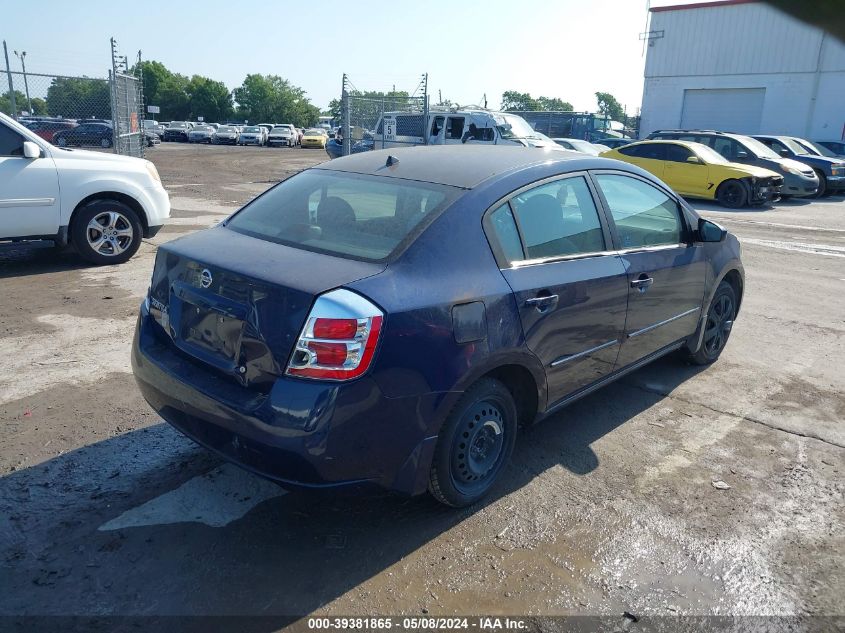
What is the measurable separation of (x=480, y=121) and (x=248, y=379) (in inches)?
638

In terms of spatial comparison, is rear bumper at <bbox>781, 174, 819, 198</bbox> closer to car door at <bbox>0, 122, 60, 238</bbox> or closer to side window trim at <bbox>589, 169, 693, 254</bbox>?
side window trim at <bbox>589, 169, 693, 254</bbox>

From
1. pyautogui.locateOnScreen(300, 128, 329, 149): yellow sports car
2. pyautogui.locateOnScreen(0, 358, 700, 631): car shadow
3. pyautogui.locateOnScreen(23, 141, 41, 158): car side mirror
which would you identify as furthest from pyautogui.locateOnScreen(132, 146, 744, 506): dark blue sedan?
pyautogui.locateOnScreen(300, 128, 329, 149): yellow sports car

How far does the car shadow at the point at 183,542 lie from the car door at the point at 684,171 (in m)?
14.2

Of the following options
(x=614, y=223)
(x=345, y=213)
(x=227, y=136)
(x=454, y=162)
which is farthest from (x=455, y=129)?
(x=227, y=136)

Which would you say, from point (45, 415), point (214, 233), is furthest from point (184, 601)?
point (45, 415)

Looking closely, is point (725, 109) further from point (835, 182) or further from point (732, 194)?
point (732, 194)

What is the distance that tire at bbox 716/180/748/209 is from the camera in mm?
15680

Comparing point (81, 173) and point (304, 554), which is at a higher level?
point (81, 173)

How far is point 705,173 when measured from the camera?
16.1 m

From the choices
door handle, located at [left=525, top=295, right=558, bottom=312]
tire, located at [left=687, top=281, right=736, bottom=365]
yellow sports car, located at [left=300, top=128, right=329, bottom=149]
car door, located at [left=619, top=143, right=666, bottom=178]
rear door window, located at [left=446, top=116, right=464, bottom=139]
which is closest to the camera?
door handle, located at [left=525, top=295, right=558, bottom=312]

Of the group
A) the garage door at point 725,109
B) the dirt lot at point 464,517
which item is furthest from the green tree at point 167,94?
the dirt lot at point 464,517

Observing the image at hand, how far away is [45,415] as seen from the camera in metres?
4.12

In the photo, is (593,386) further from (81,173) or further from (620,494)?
(81,173)

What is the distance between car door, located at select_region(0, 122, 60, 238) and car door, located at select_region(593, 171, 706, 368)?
19.2 ft
